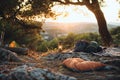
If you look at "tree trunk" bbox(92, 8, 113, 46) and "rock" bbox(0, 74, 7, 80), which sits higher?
"rock" bbox(0, 74, 7, 80)

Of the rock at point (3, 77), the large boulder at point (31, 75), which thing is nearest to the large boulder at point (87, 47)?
the large boulder at point (31, 75)

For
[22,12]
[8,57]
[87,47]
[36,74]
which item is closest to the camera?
[36,74]

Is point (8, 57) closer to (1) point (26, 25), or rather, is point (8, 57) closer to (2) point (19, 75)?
(2) point (19, 75)

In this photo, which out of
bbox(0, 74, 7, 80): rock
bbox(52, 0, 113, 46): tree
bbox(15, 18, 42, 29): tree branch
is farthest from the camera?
bbox(52, 0, 113, 46): tree

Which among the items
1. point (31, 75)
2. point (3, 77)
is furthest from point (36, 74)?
point (3, 77)

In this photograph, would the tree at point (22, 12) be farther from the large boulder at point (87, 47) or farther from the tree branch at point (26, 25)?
the large boulder at point (87, 47)

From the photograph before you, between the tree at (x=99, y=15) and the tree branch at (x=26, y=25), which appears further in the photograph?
the tree at (x=99, y=15)

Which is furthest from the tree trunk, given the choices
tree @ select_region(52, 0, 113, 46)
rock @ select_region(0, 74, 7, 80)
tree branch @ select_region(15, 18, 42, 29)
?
rock @ select_region(0, 74, 7, 80)

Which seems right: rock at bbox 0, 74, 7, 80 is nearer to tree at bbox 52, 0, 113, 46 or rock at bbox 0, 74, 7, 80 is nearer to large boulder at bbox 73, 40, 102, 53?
large boulder at bbox 73, 40, 102, 53

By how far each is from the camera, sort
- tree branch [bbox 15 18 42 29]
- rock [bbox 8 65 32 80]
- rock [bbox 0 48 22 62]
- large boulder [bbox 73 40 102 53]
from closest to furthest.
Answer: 1. rock [bbox 8 65 32 80]
2. rock [bbox 0 48 22 62]
3. large boulder [bbox 73 40 102 53]
4. tree branch [bbox 15 18 42 29]

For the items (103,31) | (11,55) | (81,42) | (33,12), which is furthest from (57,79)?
(103,31)

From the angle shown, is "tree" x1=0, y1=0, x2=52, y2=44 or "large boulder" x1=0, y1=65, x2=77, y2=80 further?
"tree" x1=0, y1=0, x2=52, y2=44

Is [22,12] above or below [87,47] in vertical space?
above

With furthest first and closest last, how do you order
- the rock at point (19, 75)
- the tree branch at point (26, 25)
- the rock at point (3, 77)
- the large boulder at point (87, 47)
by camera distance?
the tree branch at point (26, 25) < the large boulder at point (87, 47) < the rock at point (3, 77) < the rock at point (19, 75)
